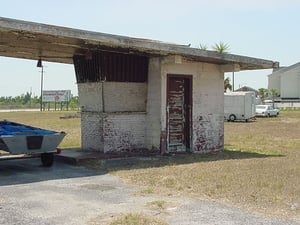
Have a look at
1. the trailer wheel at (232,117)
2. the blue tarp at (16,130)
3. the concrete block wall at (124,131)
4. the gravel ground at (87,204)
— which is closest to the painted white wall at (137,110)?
the concrete block wall at (124,131)

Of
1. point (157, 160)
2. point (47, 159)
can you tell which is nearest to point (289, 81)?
point (157, 160)

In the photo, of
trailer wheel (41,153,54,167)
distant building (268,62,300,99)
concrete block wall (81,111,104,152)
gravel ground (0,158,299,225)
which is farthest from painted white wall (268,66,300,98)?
gravel ground (0,158,299,225)

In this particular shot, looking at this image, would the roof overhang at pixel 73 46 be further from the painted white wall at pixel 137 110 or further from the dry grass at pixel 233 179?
the dry grass at pixel 233 179

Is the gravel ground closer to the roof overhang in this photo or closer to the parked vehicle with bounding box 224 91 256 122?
the roof overhang

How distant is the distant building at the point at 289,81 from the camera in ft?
269

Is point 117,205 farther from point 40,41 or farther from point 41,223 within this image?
point 40,41

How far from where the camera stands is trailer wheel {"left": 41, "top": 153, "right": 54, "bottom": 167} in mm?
11852

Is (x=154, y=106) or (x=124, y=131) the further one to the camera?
(x=154, y=106)

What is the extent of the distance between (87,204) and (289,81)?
80223 mm

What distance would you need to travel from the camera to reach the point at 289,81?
83312 mm

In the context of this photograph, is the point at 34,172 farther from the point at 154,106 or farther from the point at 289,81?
the point at 289,81

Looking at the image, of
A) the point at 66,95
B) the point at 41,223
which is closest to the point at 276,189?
the point at 41,223

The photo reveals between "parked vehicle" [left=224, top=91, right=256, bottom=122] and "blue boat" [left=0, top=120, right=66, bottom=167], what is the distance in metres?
28.9

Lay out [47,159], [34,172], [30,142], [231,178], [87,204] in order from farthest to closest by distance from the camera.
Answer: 1. [47,159]
2. [34,172]
3. [30,142]
4. [231,178]
5. [87,204]
